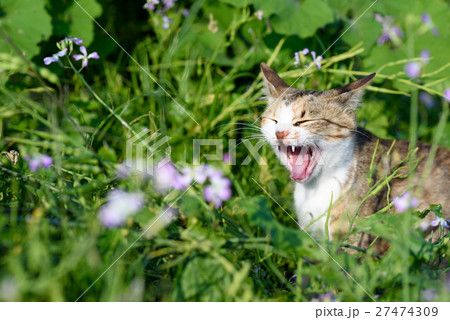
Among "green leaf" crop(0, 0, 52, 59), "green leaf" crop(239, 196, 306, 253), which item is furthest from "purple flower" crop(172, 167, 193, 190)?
"green leaf" crop(0, 0, 52, 59)

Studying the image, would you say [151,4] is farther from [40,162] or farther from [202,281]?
[202,281]

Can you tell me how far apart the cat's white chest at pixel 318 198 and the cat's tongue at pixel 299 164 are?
0.43 ft

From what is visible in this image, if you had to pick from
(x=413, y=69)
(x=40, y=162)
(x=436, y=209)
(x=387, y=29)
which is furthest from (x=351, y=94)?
(x=40, y=162)

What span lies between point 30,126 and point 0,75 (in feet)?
1.18

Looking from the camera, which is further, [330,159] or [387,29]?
[387,29]

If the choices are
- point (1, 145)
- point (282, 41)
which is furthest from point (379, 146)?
point (1, 145)

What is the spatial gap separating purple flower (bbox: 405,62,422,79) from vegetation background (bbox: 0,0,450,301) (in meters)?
0.01

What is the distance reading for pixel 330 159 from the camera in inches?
93.2

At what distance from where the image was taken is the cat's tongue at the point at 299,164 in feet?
7.67

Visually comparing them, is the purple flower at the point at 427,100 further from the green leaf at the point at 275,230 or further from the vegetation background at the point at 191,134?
the green leaf at the point at 275,230

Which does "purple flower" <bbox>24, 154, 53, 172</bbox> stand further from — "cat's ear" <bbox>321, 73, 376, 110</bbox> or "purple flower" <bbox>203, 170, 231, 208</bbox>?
"cat's ear" <bbox>321, 73, 376, 110</bbox>

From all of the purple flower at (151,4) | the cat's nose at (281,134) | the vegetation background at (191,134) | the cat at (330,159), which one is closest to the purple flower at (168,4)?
the vegetation background at (191,134)

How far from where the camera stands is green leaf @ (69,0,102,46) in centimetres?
301

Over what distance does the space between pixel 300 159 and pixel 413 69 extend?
1224 millimetres
